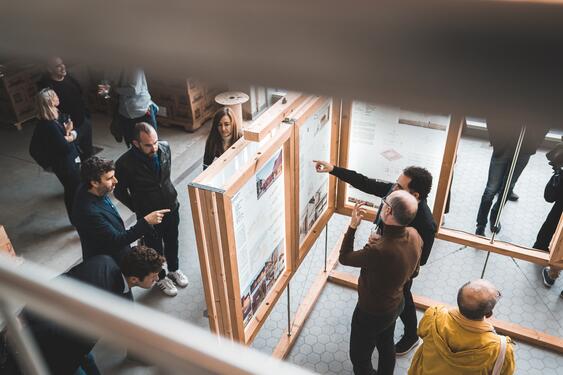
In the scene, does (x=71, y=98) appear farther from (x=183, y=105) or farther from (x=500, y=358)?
(x=500, y=358)

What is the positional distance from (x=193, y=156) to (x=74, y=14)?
19.2 feet

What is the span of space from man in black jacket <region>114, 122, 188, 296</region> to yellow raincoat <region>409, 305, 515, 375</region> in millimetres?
1971

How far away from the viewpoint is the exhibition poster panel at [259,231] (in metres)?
2.49

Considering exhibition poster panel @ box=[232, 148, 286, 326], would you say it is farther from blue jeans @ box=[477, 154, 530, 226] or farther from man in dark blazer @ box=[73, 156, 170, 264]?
blue jeans @ box=[477, 154, 530, 226]

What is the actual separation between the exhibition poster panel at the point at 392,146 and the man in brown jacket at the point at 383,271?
2.01 feet

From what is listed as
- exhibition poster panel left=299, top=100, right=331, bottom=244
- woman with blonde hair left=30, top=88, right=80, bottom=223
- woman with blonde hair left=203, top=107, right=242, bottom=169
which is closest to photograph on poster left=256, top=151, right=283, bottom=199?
exhibition poster panel left=299, top=100, right=331, bottom=244

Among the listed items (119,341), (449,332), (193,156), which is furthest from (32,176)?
(119,341)

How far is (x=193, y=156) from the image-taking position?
6.14m

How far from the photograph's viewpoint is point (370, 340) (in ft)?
10.5

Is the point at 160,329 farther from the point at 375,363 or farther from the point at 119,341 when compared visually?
the point at 375,363

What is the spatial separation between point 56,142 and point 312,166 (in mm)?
2555

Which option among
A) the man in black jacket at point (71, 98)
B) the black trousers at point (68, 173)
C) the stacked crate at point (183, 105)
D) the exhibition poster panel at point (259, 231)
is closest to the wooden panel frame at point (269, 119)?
the exhibition poster panel at point (259, 231)

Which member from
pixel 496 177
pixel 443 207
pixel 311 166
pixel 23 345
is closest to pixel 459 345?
pixel 443 207

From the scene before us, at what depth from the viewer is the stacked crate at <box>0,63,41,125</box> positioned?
665 cm
